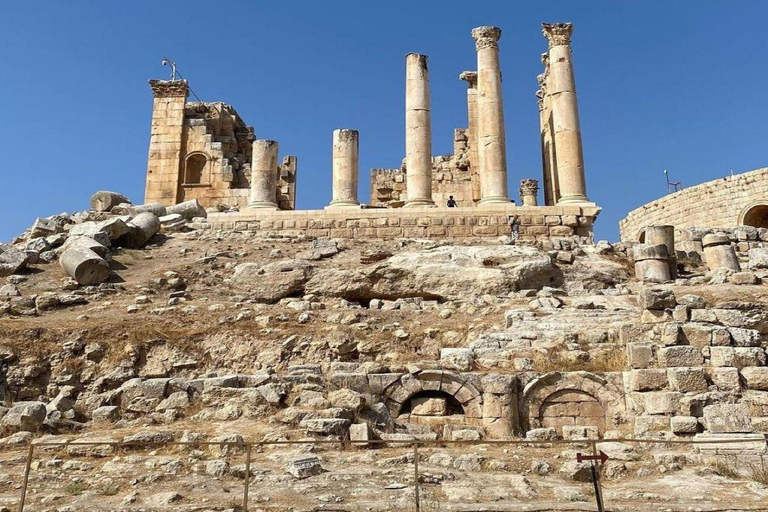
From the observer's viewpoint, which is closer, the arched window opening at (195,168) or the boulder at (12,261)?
the boulder at (12,261)

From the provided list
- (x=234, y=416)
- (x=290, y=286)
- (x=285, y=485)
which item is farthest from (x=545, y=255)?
(x=285, y=485)

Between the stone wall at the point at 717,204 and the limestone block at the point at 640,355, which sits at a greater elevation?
the stone wall at the point at 717,204

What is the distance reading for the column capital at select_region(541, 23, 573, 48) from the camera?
74.2 ft

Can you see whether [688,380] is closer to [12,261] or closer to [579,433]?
[579,433]

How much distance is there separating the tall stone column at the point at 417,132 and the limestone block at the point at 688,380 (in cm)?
1334

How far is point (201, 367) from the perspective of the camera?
11.1 m

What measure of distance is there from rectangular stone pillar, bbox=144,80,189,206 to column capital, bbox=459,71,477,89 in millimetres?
11713

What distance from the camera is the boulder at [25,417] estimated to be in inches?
334

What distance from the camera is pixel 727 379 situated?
29.8ft

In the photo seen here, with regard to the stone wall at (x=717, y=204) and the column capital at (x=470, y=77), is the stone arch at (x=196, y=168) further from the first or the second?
the stone wall at (x=717, y=204)

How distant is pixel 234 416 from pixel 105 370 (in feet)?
10.6

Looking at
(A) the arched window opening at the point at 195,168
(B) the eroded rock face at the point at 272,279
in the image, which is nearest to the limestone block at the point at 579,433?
(B) the eroded rock face at the point at 272,279

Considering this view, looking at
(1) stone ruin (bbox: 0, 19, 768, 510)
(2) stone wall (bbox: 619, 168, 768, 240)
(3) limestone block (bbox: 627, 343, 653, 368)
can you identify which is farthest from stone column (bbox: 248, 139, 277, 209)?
(2) stone wall (bbox: 619, 168, 768, 240)

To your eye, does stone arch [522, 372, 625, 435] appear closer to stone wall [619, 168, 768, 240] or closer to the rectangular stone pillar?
the rectangular stone pillar
